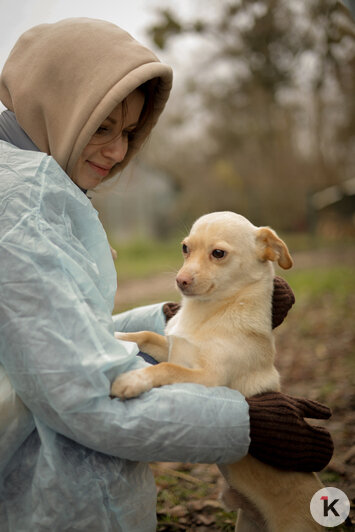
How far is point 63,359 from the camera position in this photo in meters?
1.36

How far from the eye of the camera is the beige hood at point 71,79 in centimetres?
161

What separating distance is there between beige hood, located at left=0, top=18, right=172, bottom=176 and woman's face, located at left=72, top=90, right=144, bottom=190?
0.14 metres

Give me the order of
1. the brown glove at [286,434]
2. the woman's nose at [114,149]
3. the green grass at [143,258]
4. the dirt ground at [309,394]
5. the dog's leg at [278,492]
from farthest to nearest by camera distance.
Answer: the green grass at [143,258], the dirt ground at [309,394], the woman's nose at [114,149], the dog's leg at [278,492], the brown glove at [286,434]

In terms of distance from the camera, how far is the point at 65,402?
1349mm

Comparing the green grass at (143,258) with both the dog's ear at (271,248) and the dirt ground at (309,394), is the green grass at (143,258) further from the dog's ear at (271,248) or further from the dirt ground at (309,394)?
the dog's ear at (271,248)

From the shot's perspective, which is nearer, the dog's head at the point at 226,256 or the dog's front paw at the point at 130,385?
the dog's front paw at the point at 130,385

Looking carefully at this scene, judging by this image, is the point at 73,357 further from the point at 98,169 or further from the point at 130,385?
the point at 98,169

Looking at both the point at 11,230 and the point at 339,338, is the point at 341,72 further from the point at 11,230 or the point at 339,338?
the point at 11,230

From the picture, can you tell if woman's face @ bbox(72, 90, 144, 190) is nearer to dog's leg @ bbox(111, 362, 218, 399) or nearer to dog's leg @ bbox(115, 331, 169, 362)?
dog's leg @ bbox(115, 331, 169, 362)

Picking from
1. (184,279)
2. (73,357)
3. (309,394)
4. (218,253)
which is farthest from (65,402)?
(309,394)

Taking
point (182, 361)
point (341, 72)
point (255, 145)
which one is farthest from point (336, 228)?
point (182, 361)

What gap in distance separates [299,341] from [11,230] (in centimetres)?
468

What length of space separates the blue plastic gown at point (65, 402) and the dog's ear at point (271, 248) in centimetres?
66

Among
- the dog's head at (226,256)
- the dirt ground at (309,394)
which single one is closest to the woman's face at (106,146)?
the dog's head at (226,256)
